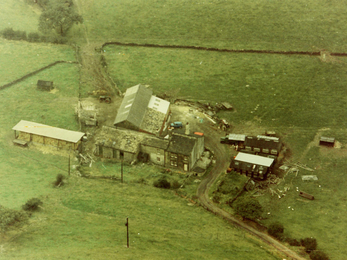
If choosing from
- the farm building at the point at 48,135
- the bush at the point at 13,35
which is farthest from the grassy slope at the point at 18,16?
the farm building at the point at 48,135

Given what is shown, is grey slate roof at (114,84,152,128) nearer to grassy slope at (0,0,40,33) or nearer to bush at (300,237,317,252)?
bush at (300,237,317,252)

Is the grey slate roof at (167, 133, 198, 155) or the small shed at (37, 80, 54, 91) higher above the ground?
the small shed at (37, 80, 54, 91)

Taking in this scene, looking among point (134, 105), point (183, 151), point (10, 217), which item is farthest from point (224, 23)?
point (10, 217)

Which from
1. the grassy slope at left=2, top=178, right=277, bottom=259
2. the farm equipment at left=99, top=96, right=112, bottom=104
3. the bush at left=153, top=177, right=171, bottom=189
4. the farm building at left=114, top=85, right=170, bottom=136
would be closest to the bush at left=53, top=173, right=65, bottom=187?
the grassy slope at left=2, top=178, right=277, bottom=259

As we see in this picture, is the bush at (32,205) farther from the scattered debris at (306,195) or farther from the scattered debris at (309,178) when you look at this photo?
the scattered debris at (309,178)

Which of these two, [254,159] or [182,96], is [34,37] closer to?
[182,96]

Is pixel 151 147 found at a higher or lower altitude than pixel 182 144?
lower
